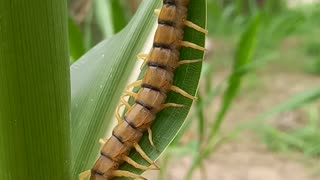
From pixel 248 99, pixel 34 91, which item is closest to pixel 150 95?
pixel 34 91

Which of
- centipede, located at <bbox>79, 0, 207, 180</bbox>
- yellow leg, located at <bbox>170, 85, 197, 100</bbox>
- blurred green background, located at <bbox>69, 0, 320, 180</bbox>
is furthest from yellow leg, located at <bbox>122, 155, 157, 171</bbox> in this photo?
blurred green background, located at <bbox>69, 0, 320, 180</bbox>

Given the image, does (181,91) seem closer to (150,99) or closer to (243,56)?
(150,99)

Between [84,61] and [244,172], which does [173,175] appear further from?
[84,61]

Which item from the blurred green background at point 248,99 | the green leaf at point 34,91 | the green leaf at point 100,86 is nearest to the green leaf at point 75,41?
the blurred green background at point 248,99

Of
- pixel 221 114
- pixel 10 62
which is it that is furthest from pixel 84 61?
pixel 221 114

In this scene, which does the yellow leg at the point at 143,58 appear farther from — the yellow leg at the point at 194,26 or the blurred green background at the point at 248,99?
the blurred green background at the point at 248,99

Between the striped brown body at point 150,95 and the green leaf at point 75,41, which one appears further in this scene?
the green leaf at point 75,41
